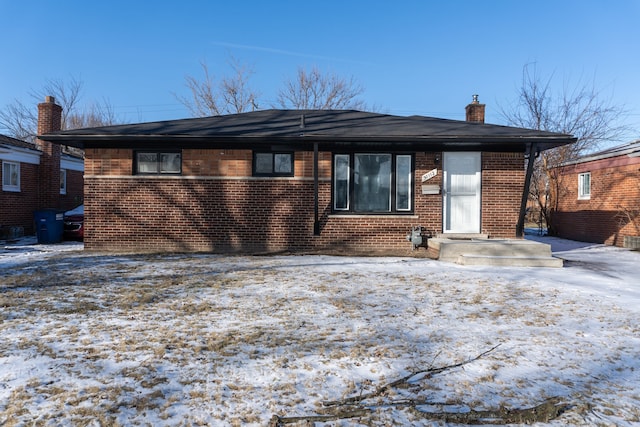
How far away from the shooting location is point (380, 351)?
331 cm

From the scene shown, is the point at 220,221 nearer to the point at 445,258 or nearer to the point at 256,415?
the point at 445,258

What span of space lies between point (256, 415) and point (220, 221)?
7717 millimetres

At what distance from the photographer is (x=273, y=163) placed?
9664mm

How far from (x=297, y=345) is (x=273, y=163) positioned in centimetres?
680

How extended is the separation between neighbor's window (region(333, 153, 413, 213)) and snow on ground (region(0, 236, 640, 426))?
3502mm

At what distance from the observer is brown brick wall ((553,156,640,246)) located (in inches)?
503

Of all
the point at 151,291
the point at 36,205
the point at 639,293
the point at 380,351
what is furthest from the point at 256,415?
the point at 36,205

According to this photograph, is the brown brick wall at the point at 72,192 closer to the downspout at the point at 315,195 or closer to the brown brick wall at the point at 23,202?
the brown brick wall at the point at 23,202

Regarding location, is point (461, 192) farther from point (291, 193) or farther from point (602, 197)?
point (602, 197)

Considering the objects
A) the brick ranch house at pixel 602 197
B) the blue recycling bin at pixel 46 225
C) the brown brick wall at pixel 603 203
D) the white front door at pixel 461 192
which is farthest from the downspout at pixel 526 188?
the blue recycling bin at pixel 46 225

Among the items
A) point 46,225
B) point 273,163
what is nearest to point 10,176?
point 46,225

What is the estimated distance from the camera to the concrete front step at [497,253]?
782cm

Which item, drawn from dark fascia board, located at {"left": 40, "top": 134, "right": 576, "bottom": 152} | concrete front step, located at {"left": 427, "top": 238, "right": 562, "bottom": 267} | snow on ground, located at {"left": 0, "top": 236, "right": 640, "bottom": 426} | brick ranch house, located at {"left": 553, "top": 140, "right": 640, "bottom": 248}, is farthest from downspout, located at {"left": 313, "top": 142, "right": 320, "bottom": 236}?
brick ranch house, located at {"left": 553, "top": 140, "right": 640, "bottom": 248}

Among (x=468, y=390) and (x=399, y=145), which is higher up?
(x=399, y=145)
